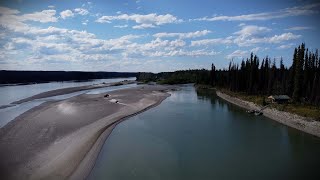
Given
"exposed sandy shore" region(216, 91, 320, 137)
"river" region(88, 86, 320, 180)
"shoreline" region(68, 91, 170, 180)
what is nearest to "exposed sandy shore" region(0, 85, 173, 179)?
"shoreline" region(68, 91, 170, 180)

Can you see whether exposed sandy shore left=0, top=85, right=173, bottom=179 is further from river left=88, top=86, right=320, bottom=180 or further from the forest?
the forest


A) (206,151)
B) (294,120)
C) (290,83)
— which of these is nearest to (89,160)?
(206,151)

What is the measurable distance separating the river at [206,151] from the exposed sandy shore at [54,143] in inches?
63.4

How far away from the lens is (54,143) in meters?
35.4

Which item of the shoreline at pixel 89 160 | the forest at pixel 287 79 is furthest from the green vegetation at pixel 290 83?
the shoreline at pixel 89 160

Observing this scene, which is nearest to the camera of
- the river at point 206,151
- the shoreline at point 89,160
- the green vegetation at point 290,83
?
the shoreline at point 89,160

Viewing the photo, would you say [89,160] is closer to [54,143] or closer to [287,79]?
[54,143]

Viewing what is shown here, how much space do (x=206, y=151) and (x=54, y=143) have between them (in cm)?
1714

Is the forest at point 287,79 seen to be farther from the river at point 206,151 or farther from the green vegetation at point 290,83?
the river at point 206,151

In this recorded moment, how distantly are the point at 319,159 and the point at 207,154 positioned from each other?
37.9 ft

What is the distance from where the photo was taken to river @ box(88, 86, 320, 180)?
27734 mm

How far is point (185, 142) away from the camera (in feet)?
125

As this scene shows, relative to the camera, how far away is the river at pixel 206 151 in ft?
91.0

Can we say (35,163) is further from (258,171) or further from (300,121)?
(300,121)
